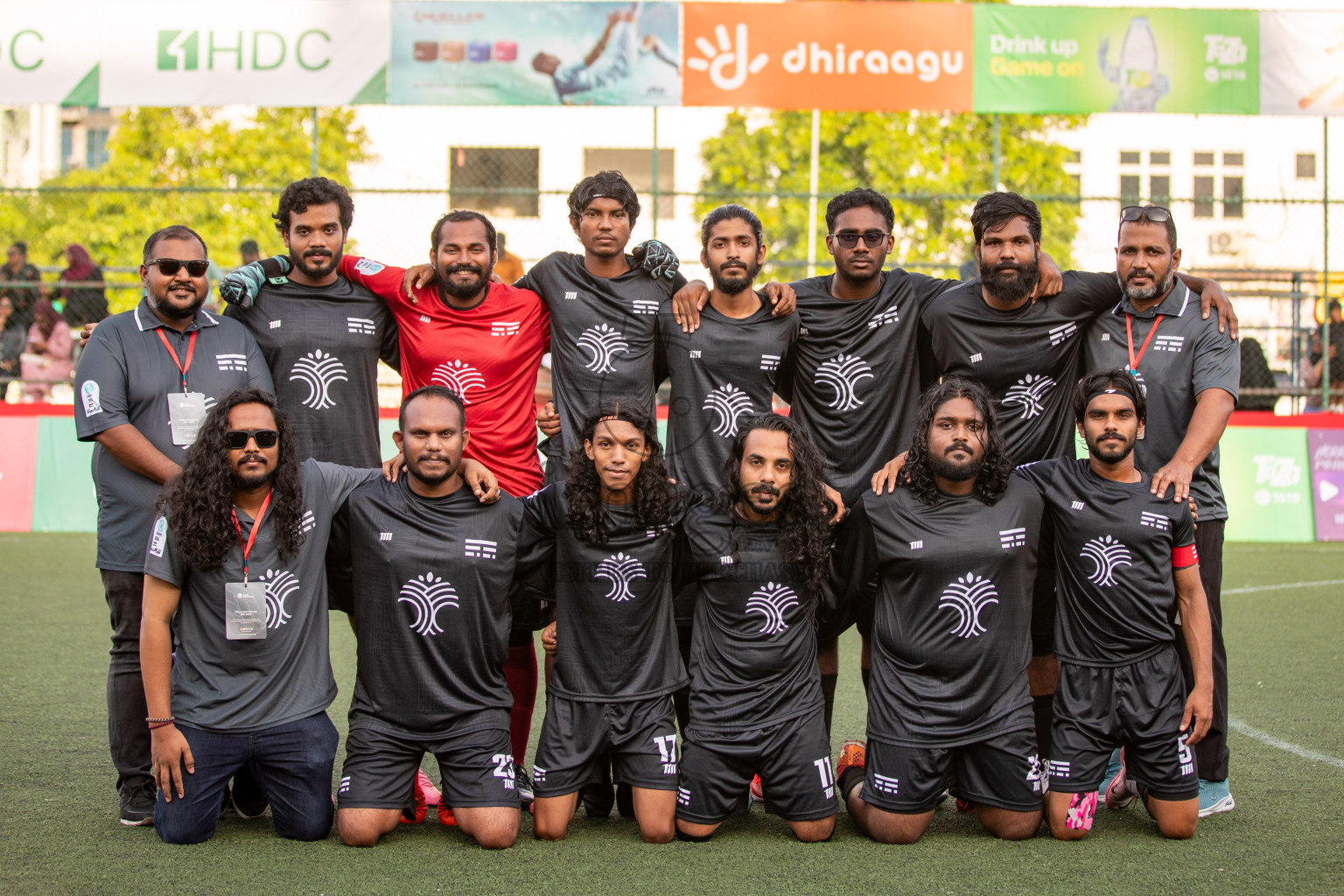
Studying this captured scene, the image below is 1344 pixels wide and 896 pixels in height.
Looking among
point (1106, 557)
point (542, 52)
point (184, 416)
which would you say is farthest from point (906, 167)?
point (184, 416)

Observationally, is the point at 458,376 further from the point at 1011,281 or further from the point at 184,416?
the point at 1011,281

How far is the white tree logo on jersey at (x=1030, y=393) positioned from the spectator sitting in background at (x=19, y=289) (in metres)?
11.8

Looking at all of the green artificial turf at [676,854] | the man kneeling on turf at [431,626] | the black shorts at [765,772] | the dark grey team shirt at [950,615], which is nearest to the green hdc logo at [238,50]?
the green artificial turf at [676,854]

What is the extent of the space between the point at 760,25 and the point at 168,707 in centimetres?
994

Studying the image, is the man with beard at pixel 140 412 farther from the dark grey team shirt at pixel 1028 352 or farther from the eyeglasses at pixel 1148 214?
the eyeglasses at pixel 1148 214

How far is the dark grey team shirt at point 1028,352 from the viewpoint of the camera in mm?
4938

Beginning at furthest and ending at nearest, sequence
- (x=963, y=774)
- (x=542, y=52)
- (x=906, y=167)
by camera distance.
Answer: (x=906, y=167)
(x=542, y=52)
(x=963, y=774)

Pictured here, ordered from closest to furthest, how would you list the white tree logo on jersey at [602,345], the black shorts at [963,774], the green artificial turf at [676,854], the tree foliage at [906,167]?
the green artificial turf at [676,854], the black shorts at [963,774], the white tree logo on jersey at [602,345], the tree foliage at [906,167]

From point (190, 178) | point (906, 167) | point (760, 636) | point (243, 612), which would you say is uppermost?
point (190, 178)

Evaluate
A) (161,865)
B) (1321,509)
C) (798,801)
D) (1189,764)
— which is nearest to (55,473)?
(161,865)

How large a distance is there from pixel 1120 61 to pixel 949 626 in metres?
9.99

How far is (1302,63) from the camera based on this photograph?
12.7 meters

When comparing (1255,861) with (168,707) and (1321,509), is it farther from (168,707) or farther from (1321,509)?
(1321,509)

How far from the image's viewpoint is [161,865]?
13.0 ft
